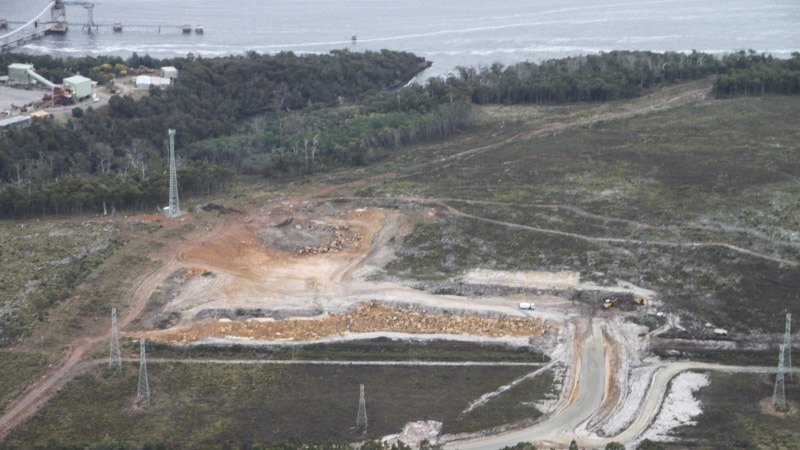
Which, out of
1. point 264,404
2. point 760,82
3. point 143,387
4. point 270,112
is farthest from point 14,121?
point 760,82

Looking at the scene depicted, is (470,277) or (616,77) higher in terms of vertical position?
(616,77)

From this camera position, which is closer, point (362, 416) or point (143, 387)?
point (362, 416)

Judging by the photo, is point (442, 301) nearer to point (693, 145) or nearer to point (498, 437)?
point (498, 437)

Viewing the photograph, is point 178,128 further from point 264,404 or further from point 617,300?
point 264,404

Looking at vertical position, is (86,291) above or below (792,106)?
A: below

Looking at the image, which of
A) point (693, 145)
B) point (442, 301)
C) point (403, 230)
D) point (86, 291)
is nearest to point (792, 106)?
point (693, 145)

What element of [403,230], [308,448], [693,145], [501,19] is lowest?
[308,448]

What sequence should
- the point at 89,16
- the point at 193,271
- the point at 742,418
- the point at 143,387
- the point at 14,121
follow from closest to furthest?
the point at 742,418
the point at 143,387
the point at 193,271
the point at 14,121
the point at 89,16

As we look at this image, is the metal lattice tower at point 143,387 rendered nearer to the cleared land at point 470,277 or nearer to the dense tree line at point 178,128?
the cleared land at point 470,277
